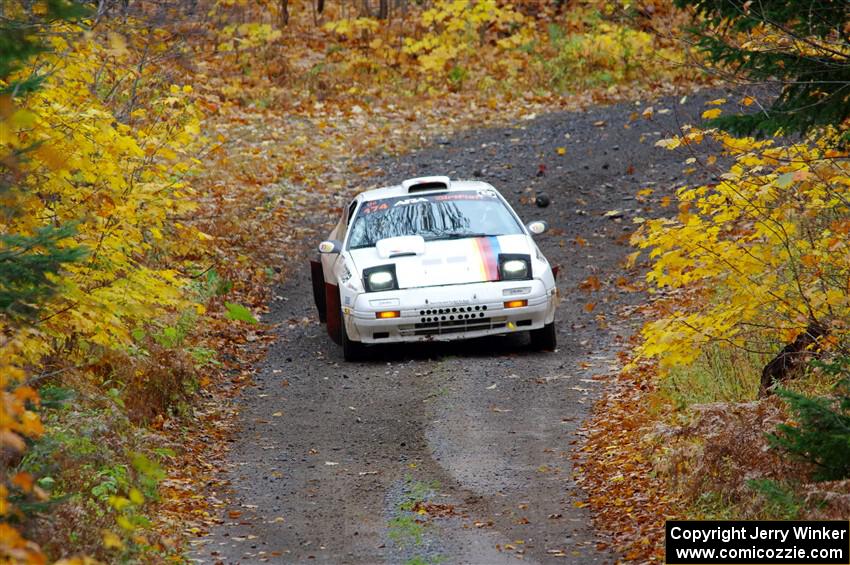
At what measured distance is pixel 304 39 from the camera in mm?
28156

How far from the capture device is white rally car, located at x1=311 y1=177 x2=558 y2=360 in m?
10.8

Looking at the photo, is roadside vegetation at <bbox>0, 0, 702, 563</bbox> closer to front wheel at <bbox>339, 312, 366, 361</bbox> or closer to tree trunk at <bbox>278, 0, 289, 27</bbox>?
tree trunk at <bbox>278, 0, 289, 27</bbox>

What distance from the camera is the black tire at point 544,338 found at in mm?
11258

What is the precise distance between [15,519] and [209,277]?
9250mm

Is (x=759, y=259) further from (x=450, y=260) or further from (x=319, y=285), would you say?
(x=319, y=285)

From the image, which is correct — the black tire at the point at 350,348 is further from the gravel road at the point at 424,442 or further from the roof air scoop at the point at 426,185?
the roof air scoop at the point at 426,185

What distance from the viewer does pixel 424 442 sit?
28.8 feet

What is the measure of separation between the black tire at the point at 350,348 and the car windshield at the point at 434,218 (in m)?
0.95

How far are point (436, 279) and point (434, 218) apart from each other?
1.16 metres

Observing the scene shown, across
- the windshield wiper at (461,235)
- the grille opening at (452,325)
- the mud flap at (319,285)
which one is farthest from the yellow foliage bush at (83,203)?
the windshield wiper at (461,235)

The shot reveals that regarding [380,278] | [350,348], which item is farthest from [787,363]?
[350,348]

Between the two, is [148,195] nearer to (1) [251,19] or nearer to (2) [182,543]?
(2) [182,543]

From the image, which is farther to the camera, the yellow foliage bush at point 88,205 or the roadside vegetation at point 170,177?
the yellow foliage bush at point 88,205

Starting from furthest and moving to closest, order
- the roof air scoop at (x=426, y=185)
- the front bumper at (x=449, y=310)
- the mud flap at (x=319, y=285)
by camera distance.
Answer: the mud flap at (x=319, y=285)
the roof air scoop at (x=426, y=185)
the front bumper at (x=449, y=310)
